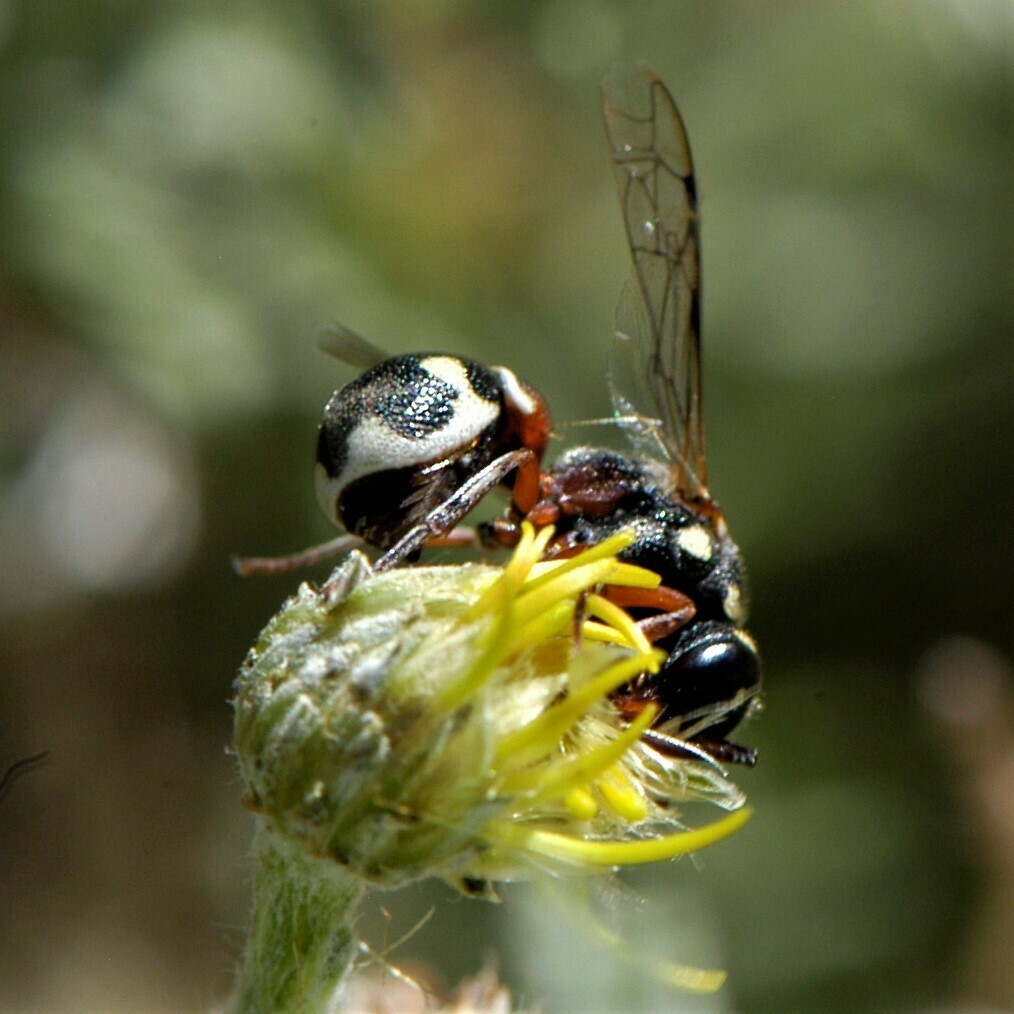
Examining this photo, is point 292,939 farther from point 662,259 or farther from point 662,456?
point 662,259

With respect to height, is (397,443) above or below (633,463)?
above

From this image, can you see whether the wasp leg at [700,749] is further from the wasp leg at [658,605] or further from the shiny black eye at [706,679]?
the wasp leg at [658,605]

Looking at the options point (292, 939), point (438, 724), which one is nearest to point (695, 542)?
point (438, 724)

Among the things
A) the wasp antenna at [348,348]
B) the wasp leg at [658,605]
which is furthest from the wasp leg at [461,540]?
the wasp antenna at [348,348]

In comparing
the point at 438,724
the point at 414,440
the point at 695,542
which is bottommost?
the point at 695,542

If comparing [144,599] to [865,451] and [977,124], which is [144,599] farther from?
[977,124]

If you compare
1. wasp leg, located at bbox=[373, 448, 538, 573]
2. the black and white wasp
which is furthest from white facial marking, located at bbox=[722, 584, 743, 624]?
wasp leg, located at bbox=[373, 448, 538, 573]
